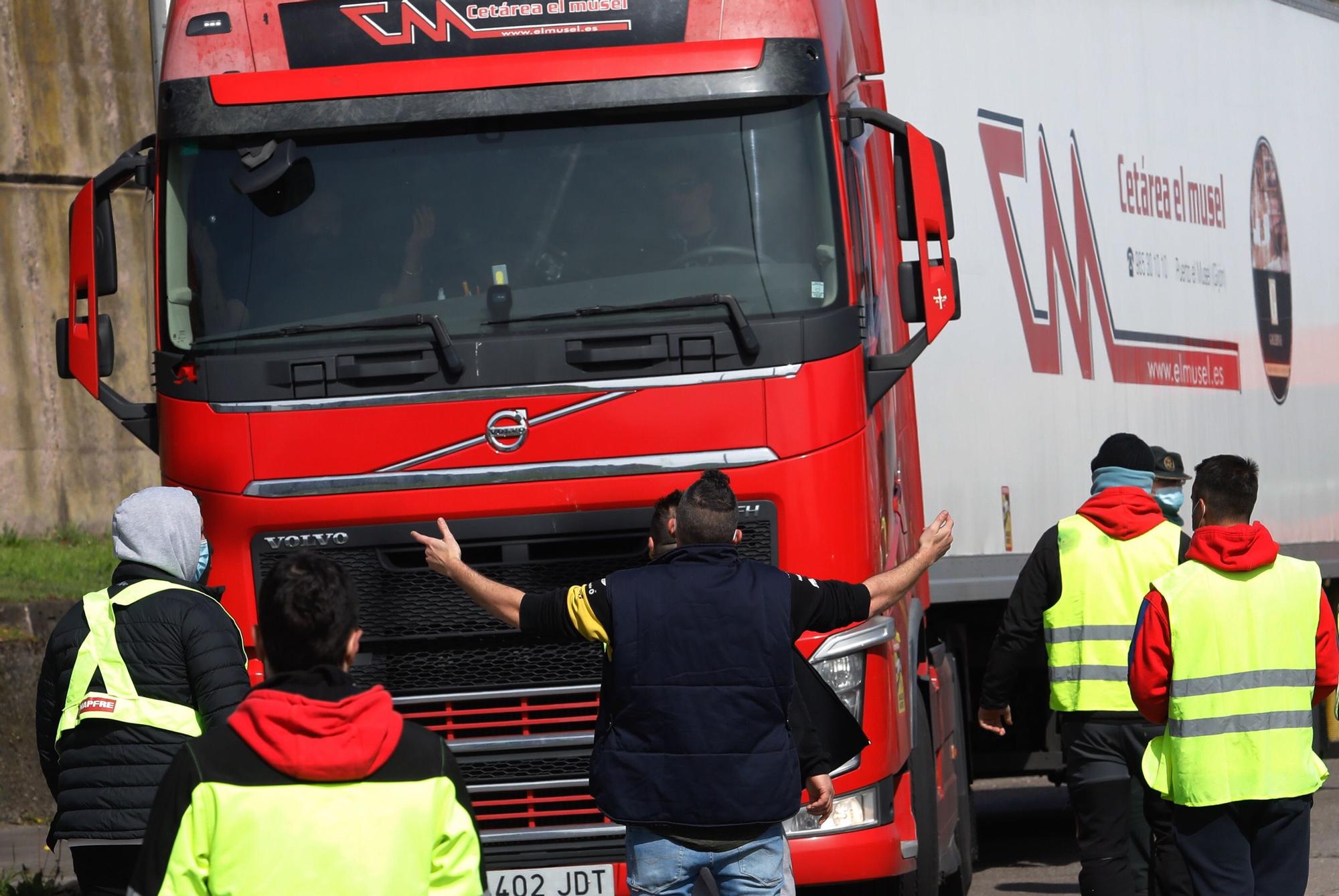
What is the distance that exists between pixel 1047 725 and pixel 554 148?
462 cm

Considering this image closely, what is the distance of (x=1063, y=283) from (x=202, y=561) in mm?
5342

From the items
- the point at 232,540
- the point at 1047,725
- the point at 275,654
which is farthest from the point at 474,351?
the point at 1047,725

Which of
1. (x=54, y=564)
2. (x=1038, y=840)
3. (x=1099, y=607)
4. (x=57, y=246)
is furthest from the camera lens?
(x=57, y=246)

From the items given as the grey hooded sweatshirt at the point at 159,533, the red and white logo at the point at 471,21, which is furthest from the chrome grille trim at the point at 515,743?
the red and white logo at the point at 471,21

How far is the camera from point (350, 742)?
11.1 ft

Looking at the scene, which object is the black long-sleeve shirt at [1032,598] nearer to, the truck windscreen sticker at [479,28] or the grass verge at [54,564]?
the truck windscreen sticker at [479,28]

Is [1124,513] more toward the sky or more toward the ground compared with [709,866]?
more toward the sky

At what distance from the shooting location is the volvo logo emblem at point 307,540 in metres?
6.51

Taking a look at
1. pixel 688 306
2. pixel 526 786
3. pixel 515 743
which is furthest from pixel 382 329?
pixel 526 786

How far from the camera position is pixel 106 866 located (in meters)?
5.13

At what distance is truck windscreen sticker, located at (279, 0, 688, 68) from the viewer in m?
6.67

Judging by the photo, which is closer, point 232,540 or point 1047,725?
point 232,540

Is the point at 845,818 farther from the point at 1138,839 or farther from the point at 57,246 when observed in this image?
the point at 57,246

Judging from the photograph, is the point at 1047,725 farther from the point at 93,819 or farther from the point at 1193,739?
the point at 93,819
